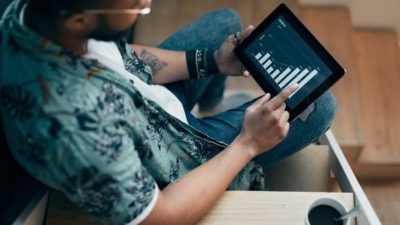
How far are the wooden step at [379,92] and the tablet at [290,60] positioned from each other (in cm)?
75

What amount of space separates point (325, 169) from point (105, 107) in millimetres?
584

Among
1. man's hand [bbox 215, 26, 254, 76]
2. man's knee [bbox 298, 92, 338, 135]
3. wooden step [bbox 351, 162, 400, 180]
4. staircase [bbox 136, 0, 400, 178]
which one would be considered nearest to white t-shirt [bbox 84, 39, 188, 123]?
man's hand [bbox 215, 26, 254, 76]

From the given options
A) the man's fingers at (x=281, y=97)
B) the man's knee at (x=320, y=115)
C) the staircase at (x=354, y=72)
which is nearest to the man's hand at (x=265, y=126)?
the man's fingers at (x=281, y=97)

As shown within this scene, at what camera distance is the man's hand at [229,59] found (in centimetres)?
107

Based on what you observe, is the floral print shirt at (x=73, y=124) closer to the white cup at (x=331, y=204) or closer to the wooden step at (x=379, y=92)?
the white cup at (x=331, y=204)

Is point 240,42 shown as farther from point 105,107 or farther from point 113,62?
point 105,107

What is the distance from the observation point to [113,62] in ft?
2.80

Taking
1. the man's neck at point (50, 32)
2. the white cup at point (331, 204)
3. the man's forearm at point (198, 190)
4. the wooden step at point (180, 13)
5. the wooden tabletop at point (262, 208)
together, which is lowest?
the wooden step at point (180, 13)

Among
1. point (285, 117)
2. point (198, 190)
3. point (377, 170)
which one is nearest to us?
point (198, 190)

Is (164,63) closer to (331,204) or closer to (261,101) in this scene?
(261,101)

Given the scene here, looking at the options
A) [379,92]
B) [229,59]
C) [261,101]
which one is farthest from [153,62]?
[379,92]

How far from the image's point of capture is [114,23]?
26.8 inches

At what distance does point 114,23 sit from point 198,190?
296 millimetres

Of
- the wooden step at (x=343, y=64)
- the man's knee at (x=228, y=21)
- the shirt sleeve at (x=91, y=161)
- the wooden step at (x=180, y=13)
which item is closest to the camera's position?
the shirt sleeve at (x=91, y=161)
